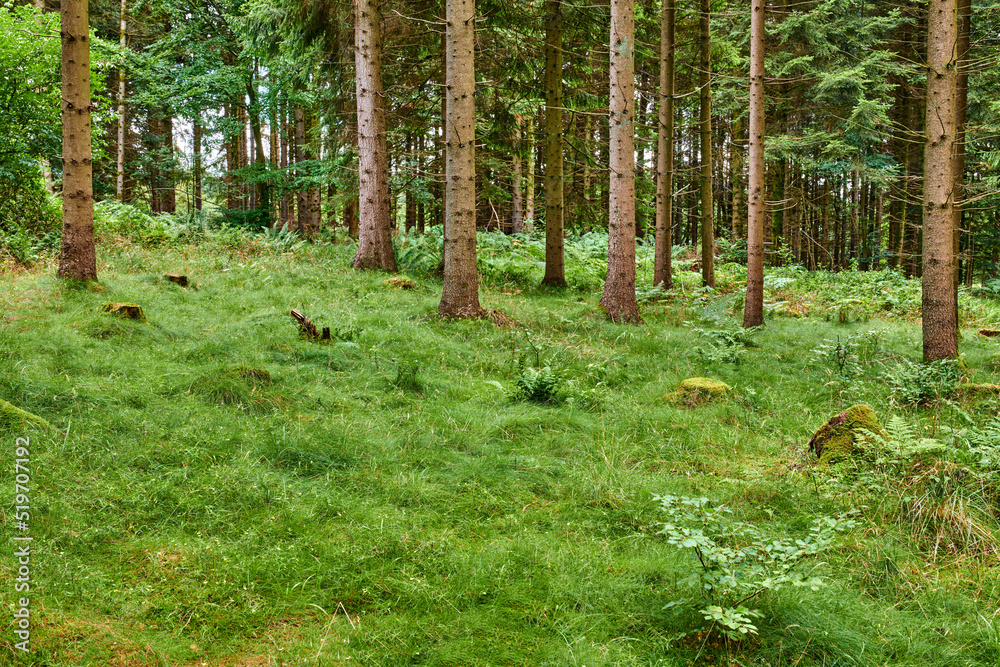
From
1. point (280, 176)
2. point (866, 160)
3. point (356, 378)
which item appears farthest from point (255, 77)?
point (866, 160)

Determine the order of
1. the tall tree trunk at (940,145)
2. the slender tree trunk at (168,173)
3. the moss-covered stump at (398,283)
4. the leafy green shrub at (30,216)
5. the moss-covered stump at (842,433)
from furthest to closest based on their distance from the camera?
the slender tree trunk at (168,173) → the leafy green shrub at (30,216) → the moss-covered stump at (398,283) → the tall tree trunk at (940,145) → the moss-covered stump at (842,433)

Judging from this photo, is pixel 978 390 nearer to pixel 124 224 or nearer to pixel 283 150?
pixel 124 224

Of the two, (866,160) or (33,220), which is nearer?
(33,220)

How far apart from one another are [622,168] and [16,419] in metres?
9.34

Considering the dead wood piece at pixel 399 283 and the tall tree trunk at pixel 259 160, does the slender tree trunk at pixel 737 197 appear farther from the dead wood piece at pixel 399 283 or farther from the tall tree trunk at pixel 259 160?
the tall tree trunk at pixel 259 160

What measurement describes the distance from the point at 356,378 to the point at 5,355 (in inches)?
129

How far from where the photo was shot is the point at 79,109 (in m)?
8.75

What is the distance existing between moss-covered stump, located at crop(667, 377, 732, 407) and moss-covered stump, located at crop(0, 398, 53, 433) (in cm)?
595

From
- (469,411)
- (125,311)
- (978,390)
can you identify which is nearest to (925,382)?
(978,390)

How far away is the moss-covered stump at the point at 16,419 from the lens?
4.49 meters

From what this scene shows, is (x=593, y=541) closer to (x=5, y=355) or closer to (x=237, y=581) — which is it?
(x=237, y=581)

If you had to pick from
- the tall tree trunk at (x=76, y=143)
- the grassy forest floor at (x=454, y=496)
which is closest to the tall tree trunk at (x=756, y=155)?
the grassy forest floor at (x=454, y=496)

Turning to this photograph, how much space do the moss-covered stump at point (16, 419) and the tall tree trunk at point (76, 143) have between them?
5.06m

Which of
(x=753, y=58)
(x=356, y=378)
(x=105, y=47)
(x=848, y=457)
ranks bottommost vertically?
(x=848, y=457)
